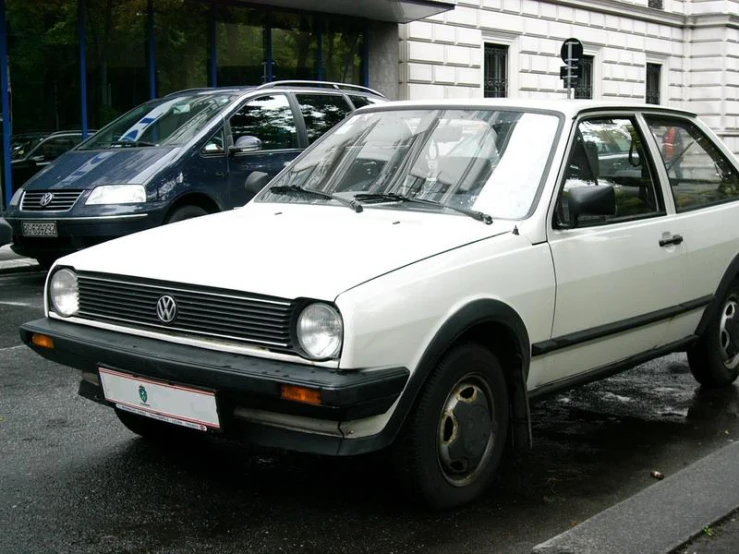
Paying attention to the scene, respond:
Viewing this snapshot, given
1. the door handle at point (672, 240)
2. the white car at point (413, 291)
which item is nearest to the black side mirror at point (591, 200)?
the white car at point (413, 291)

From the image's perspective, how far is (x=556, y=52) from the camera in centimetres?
2522

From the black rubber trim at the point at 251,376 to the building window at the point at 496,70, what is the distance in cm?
2047

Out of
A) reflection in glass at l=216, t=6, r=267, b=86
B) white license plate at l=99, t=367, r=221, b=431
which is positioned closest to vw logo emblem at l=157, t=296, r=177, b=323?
white license plate at l=99, t=367, r=221, b=431

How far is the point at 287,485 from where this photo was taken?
4246 millimetres

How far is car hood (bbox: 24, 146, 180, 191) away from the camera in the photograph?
962cm

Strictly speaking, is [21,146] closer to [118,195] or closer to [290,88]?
[290,88]

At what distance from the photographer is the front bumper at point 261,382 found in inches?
134

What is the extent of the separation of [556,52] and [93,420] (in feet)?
71.3

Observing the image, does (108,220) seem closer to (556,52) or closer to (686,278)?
(686,278)

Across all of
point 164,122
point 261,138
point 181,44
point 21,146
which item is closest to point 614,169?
point 261,138

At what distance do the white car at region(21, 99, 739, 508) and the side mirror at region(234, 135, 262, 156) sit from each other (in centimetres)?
442

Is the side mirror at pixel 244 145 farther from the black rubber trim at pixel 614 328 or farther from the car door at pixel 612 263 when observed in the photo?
the black rubber trim at pixel 614 328

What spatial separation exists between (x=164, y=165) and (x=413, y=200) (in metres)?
5.53

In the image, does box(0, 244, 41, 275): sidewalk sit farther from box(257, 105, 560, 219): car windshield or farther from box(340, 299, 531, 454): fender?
box(340, 299, 531, 454): fender
